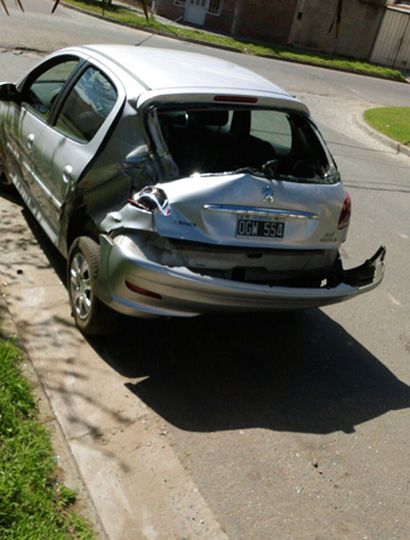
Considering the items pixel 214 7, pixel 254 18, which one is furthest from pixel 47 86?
pixel 214 7

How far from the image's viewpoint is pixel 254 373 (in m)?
4.28

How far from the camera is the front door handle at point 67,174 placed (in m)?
4.34

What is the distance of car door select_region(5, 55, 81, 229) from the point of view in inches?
198

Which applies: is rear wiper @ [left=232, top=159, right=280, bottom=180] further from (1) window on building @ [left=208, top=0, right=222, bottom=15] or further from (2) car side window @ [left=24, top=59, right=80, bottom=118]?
(1) window on building @ [left=208, top=0, right=222, bottom=15]

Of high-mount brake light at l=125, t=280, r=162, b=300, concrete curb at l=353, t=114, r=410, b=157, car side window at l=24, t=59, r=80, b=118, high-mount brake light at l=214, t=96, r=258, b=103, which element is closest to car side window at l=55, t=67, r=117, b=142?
car side window at l=24, t=59, r=80, b=118

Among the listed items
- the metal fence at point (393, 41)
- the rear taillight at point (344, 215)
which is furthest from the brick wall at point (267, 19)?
the rear taillight at point (344, 215)

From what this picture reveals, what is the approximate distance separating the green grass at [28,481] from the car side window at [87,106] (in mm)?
1821

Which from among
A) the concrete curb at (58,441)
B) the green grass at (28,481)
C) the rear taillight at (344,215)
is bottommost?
the concrete curb at (58,441)

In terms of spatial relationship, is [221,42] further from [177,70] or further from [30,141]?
[177,70]

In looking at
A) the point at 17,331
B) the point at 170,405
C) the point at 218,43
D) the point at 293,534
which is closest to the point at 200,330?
the point at 170,405

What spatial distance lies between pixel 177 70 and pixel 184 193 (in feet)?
3.81

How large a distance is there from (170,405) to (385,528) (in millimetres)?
1394

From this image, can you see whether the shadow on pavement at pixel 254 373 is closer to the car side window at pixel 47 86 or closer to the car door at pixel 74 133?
the car door at pixel 74 133

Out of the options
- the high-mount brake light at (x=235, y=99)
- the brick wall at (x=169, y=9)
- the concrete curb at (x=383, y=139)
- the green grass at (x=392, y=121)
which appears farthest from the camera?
the brick wall at (x=169, y=9)
